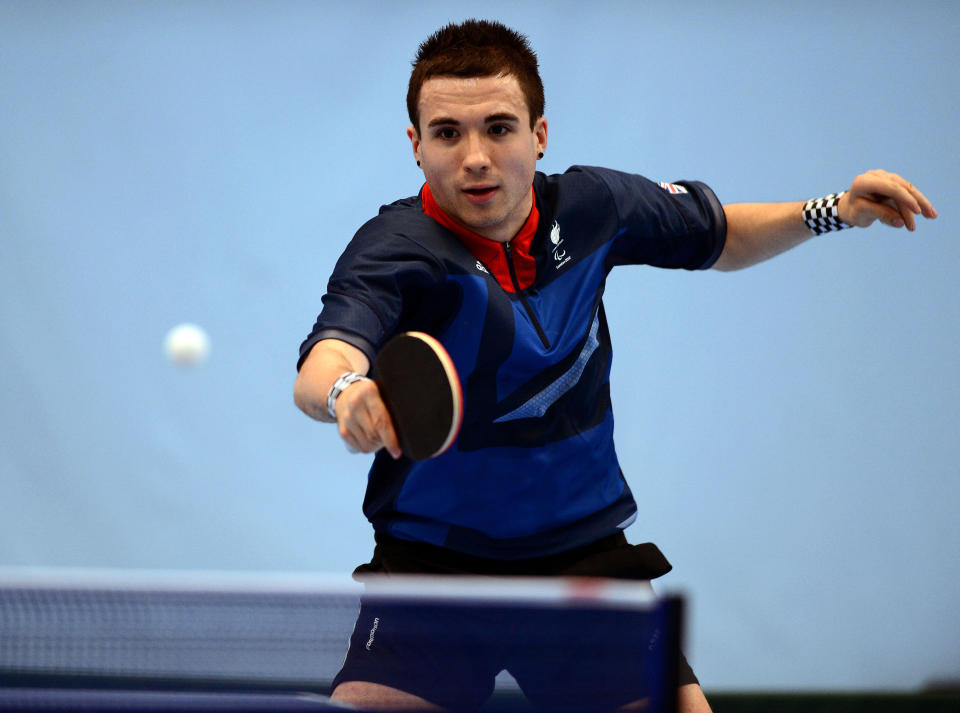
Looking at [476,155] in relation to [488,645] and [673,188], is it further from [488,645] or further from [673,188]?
[488,645]

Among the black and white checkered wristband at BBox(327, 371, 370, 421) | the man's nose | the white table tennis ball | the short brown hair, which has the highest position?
the short brown hair

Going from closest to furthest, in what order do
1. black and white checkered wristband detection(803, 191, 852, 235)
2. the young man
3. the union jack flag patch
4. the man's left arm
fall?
the young man → the man's left arm → black and white checkered wristband detection(803, 191, 852, 235) → the union jack flag patch

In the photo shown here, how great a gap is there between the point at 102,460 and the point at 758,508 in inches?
106

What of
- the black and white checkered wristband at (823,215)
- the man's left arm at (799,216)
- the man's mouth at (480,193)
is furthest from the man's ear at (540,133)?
the black and white checkered wristband at (823,215)

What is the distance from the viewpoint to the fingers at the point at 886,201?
2412mm

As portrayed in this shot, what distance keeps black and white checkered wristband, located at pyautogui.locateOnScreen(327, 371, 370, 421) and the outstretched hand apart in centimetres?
124

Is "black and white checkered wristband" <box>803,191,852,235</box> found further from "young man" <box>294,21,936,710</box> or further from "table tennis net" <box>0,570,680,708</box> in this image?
"table tennis net" <box>0,570,680,708</box>

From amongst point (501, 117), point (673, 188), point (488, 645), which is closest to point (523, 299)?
point (501, 117)

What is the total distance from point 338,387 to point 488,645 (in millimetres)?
560

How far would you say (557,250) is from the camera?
2424 millimetres

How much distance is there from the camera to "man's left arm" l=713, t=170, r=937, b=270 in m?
2.43

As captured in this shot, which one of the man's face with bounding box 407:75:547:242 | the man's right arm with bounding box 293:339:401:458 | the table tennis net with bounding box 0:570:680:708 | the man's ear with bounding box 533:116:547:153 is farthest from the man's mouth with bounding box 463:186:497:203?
the table tennis net with bounding box 0:570:680:708

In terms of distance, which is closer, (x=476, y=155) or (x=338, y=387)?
(x=338, y=387)

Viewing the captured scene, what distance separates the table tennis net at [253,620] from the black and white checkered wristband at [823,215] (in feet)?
3.63
